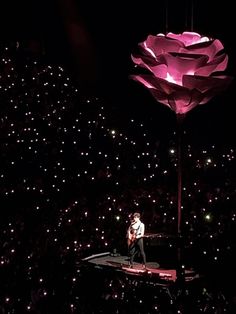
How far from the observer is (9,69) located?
150 inches

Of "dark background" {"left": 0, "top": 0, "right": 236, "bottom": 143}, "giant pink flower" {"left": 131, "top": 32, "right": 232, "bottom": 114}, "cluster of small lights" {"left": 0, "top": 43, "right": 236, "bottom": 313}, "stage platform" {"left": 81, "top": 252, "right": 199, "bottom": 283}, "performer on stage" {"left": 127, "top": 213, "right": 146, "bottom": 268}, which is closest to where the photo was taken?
"giant pink flower" {"left": 131, "top": 32, "right": 232, "bottom": 114}

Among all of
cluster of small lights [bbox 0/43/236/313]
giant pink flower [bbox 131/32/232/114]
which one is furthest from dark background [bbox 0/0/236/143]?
giant pink flower [bbox 131/32/232/114]

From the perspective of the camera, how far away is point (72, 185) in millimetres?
3607

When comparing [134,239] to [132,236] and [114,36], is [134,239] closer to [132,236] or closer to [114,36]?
[132,236]

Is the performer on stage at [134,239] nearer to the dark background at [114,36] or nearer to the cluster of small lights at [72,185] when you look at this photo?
the cluster of small lights at [72,185]

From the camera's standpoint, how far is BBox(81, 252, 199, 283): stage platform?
2598 mm

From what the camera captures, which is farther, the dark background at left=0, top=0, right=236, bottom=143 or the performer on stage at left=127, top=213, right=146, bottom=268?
the dark background at left=0, top=0, right=236, bottom=143

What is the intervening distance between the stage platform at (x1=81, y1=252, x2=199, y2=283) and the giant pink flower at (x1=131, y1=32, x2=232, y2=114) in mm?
997

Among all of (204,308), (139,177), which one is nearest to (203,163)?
(139,177)

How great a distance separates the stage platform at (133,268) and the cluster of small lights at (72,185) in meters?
0.15

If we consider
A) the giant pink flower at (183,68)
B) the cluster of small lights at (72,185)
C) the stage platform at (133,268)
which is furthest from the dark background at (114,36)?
the giant pink flower at (183,68)

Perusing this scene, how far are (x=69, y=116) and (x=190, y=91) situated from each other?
198cm

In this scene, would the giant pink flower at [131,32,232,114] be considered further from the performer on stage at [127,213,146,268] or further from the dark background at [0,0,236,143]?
the dark background at [0,0,236,143]

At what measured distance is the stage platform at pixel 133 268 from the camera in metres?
2.60
